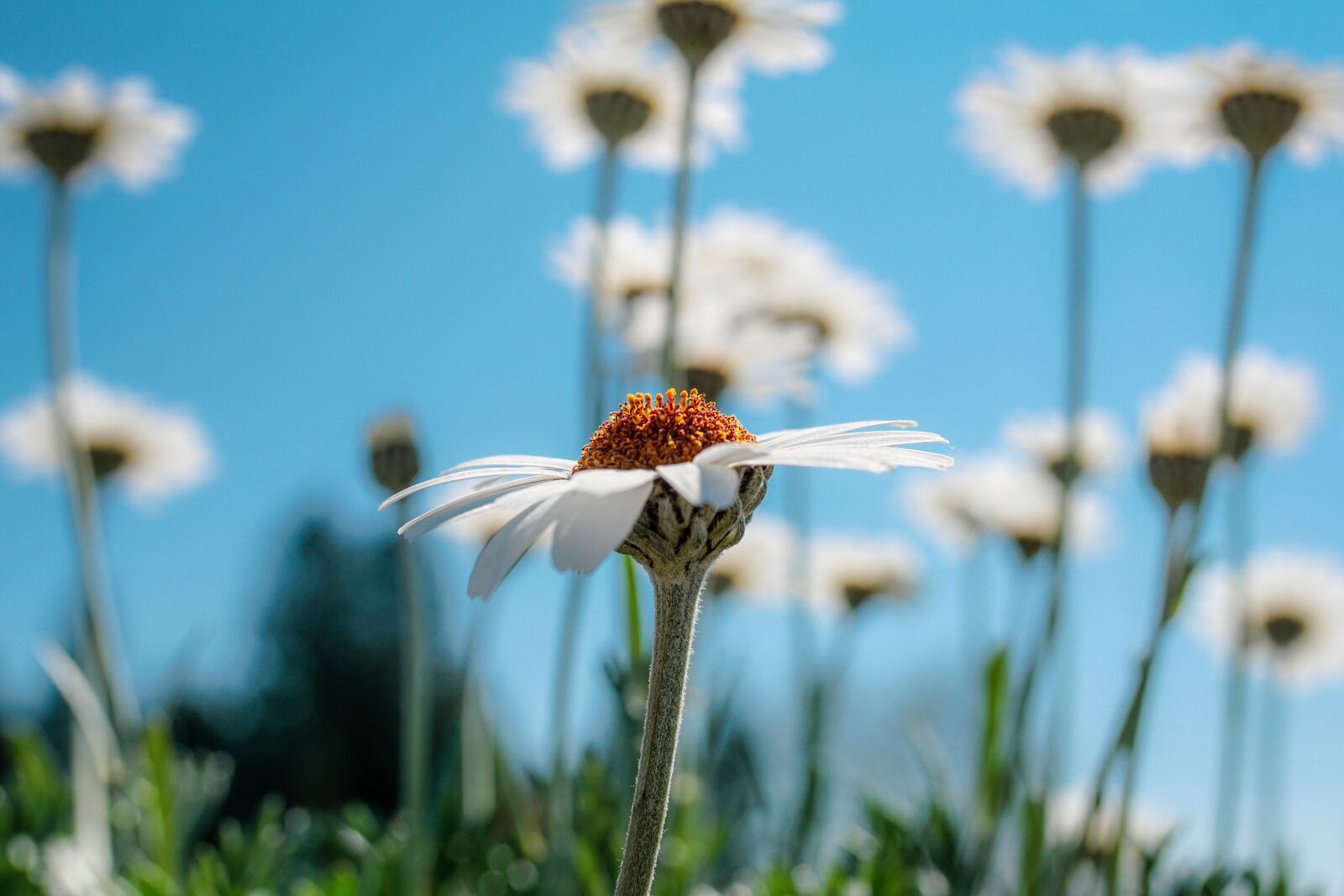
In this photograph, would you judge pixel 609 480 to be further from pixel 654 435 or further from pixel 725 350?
pixel 725 350

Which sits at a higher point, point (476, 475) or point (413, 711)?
point (476, 475)

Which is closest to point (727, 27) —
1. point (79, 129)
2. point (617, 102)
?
point (617, 102)

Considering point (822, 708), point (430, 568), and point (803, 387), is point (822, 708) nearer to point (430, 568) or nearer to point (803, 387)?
point (803, 387)

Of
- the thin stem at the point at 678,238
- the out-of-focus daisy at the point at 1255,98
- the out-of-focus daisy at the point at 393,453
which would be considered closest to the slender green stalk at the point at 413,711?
the out-of-focus daisy at the point at 393,453

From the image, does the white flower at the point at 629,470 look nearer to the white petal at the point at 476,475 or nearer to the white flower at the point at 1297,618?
the white petal at the point at 476,475

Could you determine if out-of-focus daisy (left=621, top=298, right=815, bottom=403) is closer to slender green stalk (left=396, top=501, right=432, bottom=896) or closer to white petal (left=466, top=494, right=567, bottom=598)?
slender green stalk (left=396, top=501, right=432, bottom=896)

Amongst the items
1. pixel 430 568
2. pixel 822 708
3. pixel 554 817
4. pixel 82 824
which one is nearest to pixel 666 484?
pixel 554 817
